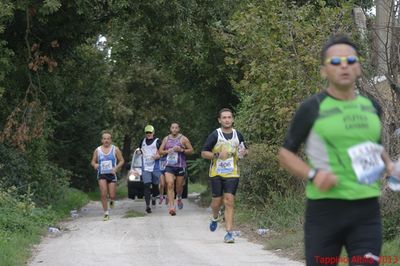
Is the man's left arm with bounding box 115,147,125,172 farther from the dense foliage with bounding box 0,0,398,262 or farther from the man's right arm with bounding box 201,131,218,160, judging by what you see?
the man's right arm with bounding box 201,131,218,160

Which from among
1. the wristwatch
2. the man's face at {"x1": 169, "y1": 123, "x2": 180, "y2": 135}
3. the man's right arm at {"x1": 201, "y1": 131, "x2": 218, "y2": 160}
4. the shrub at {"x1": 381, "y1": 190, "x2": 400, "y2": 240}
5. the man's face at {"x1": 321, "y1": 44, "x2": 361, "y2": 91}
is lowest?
the shrub at {"x1": 381, "y1": 190, "x2": 400, "y2": 240}

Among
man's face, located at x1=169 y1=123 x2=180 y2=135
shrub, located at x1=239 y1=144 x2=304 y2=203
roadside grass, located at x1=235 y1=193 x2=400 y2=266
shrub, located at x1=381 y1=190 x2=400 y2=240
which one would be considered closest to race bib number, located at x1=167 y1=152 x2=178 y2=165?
man's face, located at x1=169 y1=123 x2=180 y2=135

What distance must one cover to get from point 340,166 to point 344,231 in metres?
0.41

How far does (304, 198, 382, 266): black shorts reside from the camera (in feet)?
14.7

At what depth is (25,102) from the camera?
1667 centimetres

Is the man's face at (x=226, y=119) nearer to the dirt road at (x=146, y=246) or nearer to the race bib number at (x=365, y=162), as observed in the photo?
the dirt road at (x=146, y=246)

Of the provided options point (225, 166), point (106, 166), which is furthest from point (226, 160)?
point (106, 166)

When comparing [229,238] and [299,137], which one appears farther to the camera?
[229,238]

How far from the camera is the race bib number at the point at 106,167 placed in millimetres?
15789

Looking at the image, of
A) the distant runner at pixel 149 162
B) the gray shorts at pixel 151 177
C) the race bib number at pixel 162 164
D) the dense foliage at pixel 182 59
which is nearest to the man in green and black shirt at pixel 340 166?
the dense foliage at pixel 182 59

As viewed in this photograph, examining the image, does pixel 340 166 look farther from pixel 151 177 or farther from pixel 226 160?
pixel 151 177

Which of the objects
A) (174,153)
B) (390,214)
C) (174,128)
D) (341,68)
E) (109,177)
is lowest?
(390,214)

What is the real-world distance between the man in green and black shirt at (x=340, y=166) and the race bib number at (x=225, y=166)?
662cm

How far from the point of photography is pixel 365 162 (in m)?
4.49
